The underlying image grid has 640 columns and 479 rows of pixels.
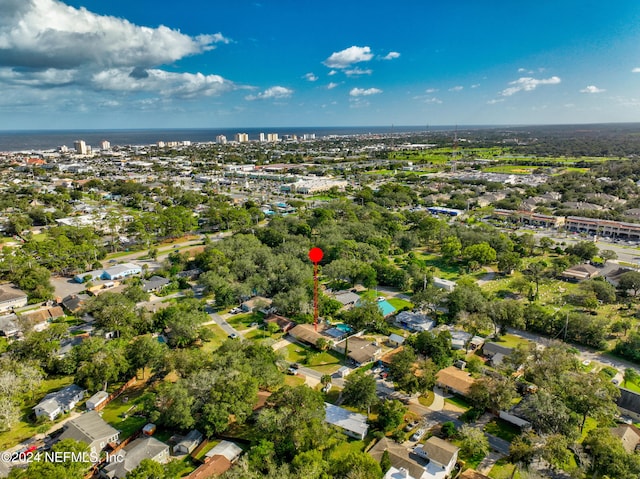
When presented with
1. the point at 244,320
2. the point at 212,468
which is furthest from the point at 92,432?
the point at 244,320

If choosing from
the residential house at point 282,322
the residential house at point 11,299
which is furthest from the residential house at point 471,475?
the residential house at point 11,299

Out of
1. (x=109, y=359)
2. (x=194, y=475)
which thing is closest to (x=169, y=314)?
(x=109, y=359)

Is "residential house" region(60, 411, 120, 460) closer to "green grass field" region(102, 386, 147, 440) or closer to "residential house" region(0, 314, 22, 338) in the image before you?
"green grass field" region(102, 386, 147, 440)

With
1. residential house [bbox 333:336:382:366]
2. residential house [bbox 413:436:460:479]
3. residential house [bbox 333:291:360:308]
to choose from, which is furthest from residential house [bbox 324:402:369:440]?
residential house [bbox 333:291:360:308]

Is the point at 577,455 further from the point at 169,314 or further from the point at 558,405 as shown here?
the point at 169,314

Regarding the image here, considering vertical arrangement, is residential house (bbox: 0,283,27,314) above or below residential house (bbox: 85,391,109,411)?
above

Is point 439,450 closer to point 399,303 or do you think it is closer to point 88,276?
point 399,303

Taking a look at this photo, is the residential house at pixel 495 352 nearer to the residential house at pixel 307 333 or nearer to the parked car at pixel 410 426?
the parked car at pixel 410 426
